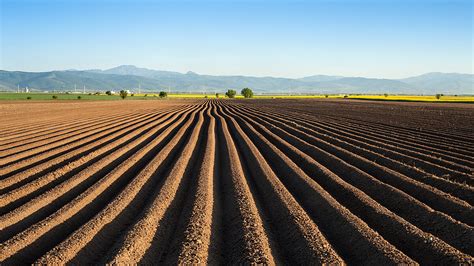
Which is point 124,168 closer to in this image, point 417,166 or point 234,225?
point 234,225

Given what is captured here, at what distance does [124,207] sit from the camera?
7172 mm

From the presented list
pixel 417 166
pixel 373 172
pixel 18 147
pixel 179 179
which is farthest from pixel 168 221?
pixel 18 147

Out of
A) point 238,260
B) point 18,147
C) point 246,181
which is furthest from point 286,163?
point 18,147

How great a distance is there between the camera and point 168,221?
661 cm

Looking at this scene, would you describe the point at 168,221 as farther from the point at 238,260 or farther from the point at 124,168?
the point at 124,168

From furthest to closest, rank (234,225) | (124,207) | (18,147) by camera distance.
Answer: (18,147), (124,207), (234,225)

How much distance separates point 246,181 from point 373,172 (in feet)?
11.0

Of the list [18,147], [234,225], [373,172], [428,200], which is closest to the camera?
[234,225]

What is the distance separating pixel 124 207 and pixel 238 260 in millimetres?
2882

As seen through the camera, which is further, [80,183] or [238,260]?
[80,183]

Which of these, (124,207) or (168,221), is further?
(124,207)

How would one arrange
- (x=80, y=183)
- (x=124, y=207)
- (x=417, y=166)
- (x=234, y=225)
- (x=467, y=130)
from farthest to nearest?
(x=467, y=130) < (x=417, y=166) < (x=80, y=183) < (x=124, y=207) < (x=234, y=225)

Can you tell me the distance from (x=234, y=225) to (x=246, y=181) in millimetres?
2801

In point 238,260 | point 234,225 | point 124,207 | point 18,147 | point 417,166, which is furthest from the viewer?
Result: point 18,147
